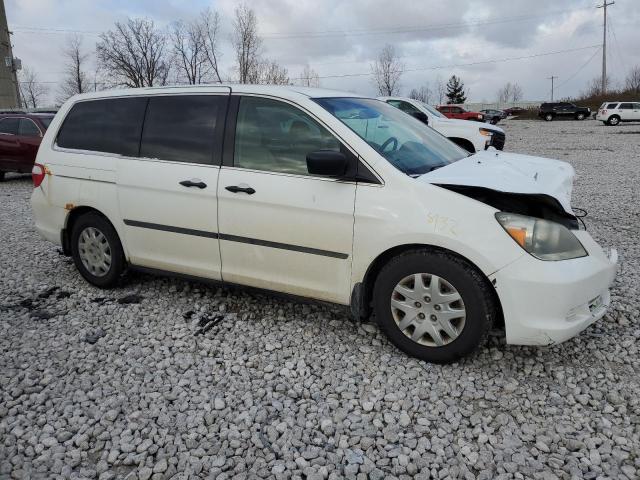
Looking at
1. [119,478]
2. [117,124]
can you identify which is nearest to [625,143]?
[117,124]

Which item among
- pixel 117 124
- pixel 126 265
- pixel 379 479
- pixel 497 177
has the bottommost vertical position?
pixel 379 479

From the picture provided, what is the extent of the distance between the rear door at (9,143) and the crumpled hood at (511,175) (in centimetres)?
1148

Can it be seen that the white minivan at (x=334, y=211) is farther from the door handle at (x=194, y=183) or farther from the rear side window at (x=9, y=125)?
the rear side window at (x=9, y=125)

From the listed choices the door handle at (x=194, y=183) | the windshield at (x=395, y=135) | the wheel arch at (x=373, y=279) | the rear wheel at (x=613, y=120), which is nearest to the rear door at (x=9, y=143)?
the door handle at (x=194, y=183)

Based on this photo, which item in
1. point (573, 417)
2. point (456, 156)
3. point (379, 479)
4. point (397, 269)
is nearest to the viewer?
point (379, 479)

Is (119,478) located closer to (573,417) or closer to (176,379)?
(176,379)

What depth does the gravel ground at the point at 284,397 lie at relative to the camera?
95.3 inches

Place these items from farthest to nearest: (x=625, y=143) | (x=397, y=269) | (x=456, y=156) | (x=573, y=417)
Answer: (x=625, y=143) → (x=456, y=156) → (x=397, y=269) → (x=573, y=417)

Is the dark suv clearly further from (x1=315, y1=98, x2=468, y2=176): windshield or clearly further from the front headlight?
the front headlight

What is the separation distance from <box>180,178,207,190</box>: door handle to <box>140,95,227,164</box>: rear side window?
155 mm

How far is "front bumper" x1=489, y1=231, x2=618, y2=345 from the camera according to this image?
280 cm

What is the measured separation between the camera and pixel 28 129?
11.8 metres

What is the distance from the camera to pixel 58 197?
4.57m

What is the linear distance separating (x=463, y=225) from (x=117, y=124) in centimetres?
306
